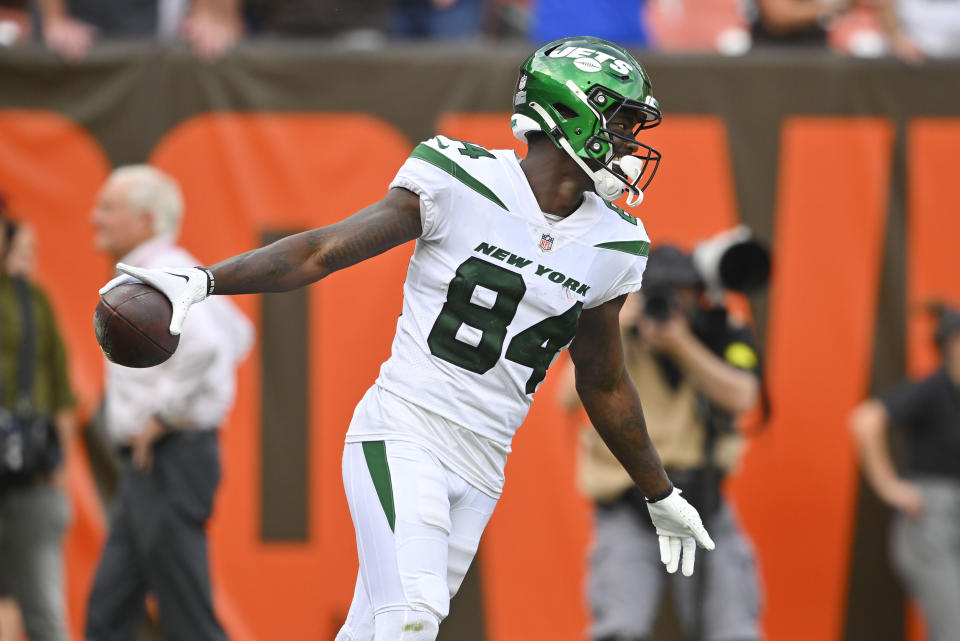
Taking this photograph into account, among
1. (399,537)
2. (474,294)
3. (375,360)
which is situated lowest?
(399,537)

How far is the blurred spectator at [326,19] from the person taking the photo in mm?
6777

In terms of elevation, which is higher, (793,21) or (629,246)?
(793,21)

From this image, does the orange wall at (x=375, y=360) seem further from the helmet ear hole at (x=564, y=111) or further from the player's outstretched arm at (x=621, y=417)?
the helmet ear hole at (x=564, y=111)

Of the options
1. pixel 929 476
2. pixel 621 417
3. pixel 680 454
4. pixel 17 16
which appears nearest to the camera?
pixel 621 417

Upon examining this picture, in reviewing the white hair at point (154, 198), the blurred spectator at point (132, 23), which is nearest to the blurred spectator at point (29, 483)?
the white hair at point (154, 198)

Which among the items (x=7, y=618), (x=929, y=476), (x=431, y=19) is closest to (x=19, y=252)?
(x=7, y=618)

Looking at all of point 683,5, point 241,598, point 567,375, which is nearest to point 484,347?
point 567,375

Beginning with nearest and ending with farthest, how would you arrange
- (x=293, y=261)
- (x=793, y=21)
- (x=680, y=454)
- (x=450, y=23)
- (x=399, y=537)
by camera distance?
(x=293, y=261), (x=399, y=537), (x=680, y=454), (x=793, y=21), (x=450, y=23)

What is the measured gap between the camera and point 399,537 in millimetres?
3230

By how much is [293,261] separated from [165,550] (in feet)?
7.20

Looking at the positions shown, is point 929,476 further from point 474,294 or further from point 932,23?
point 474,294

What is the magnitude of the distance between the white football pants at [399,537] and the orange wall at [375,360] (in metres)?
3.07

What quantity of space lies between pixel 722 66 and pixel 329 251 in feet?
13.4

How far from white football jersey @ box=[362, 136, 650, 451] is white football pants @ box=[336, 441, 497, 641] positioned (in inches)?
6.5
